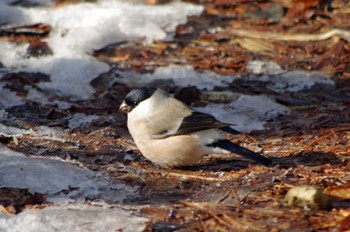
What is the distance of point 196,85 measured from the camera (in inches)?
308

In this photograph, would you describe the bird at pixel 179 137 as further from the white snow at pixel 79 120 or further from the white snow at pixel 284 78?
the white snow at pixel 284 78

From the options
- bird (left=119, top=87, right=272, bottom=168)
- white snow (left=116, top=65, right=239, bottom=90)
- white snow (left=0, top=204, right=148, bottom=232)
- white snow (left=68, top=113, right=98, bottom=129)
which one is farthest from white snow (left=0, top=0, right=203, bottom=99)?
white snow (left=0, top=204, right=148, bottom=232)

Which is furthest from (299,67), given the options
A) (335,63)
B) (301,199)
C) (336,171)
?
(301,199)

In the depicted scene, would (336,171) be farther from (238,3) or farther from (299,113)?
(238,3)

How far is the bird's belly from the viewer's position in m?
5.76

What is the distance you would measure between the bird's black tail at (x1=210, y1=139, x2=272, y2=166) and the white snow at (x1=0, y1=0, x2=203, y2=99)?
2.41 metres

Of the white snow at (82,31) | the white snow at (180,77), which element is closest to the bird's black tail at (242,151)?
the white snow at (180,77)

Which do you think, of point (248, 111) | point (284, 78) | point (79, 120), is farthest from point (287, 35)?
point (79, 120)

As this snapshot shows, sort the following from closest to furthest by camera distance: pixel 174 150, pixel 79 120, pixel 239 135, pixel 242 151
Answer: pixel 242 151, pixel 174 150, pixel 239 135, pixel 79 120

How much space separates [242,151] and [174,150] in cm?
56

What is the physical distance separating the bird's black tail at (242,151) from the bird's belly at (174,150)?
0.15 metres

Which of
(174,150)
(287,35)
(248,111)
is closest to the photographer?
(174,150)

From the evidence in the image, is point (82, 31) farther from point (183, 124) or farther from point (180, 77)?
point (183, 124)

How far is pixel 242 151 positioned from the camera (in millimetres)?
5586
